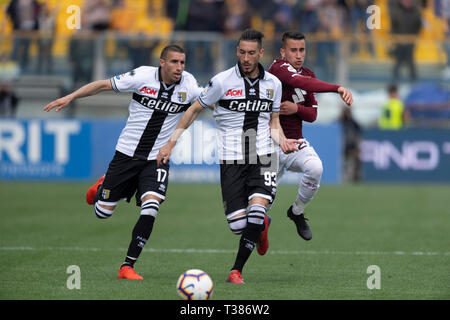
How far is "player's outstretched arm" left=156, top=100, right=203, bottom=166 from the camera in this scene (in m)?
8.16

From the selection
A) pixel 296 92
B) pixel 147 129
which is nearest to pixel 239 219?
pixel 147 129

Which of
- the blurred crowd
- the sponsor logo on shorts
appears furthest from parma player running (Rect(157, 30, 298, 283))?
the blurred crowd

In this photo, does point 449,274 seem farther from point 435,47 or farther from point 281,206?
point 435,47

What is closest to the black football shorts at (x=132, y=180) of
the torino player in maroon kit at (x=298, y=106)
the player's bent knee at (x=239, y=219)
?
the player's bent knee at (x=239, y=219)

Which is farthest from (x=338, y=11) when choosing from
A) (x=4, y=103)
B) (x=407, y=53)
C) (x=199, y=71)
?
(x=4, y=103)

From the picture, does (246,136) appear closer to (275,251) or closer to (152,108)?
(152,108)

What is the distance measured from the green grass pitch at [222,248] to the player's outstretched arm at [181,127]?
118cm

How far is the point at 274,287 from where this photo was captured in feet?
25.3

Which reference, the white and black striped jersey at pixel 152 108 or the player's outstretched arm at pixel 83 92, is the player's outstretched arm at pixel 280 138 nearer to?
the white and black striped jersey at pixel 152 108

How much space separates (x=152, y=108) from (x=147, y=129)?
219mm

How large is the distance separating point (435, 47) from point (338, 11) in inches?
99.3

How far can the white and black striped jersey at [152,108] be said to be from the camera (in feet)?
28.1
